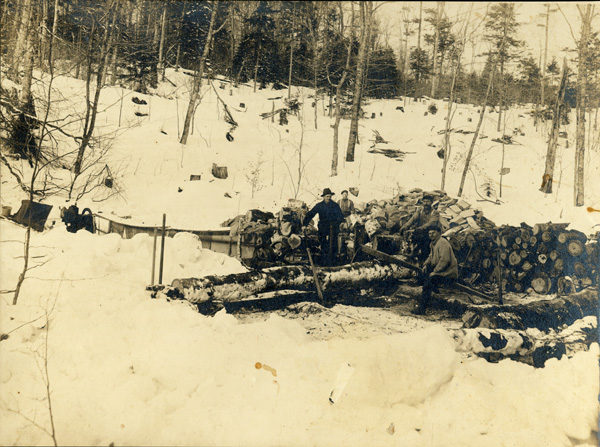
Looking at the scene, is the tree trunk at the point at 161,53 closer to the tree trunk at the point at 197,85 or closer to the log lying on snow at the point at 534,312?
the tree trunk at the point at 197,85

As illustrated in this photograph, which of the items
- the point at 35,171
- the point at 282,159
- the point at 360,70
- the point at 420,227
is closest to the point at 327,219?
the point at 282,159

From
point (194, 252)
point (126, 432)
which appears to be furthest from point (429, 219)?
point (126, 432)

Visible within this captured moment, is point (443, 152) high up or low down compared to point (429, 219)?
up

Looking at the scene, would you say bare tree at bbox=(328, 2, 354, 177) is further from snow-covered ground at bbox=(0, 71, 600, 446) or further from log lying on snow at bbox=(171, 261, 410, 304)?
log lying on snow at bbox=(171, 261, 410, 304)

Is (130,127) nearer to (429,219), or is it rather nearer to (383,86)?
(383,86)

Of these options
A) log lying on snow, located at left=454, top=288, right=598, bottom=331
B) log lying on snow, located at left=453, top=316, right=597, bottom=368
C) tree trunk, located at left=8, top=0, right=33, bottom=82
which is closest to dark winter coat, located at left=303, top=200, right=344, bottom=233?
log lying on snow, located at left=454, top=288, right=598, bottom=331

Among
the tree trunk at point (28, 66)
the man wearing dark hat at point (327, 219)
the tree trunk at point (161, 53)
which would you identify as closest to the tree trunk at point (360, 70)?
the man wearing dark hat at point (327, 219)
